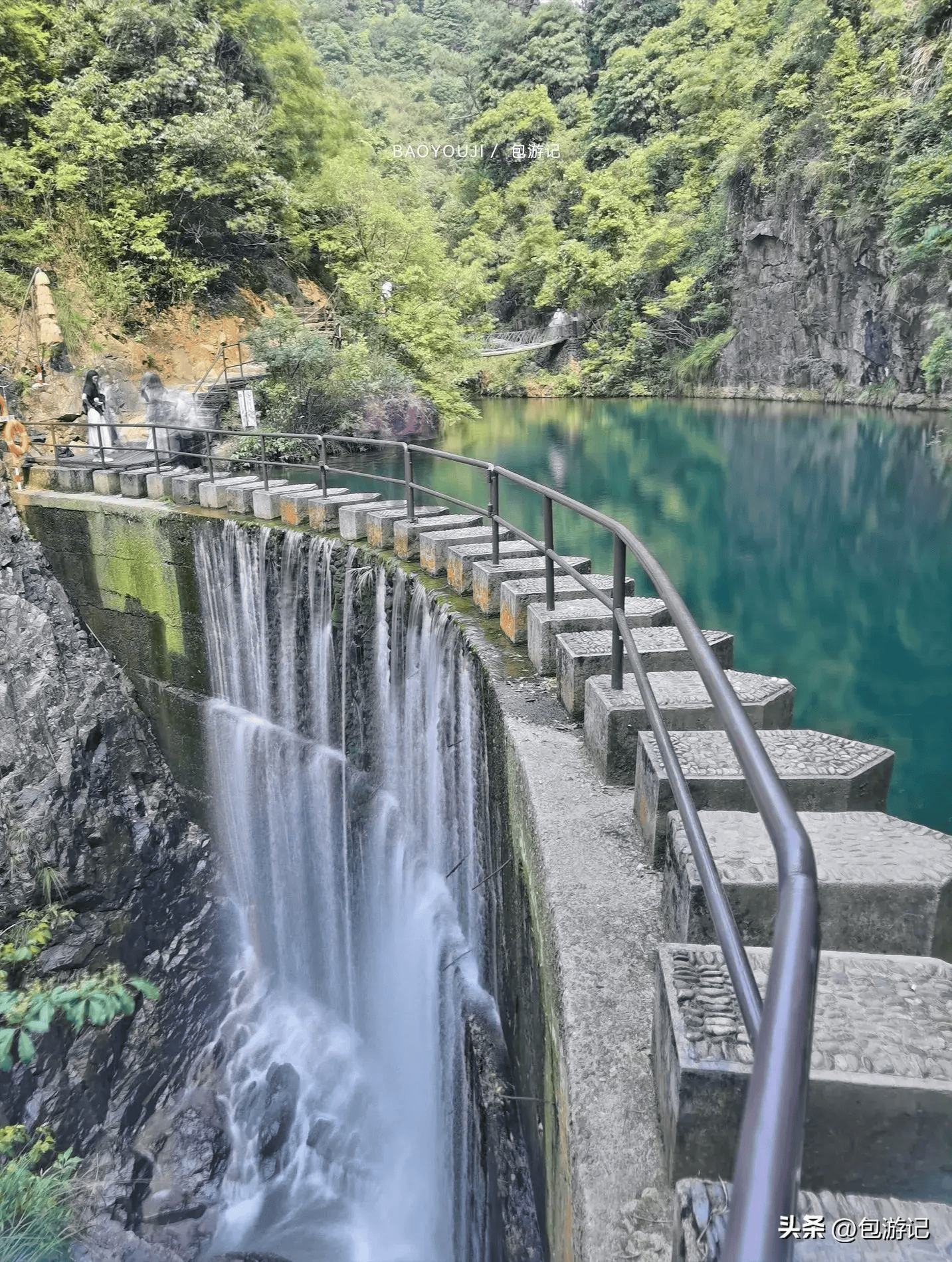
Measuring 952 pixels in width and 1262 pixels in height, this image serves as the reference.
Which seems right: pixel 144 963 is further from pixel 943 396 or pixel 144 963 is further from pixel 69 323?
pixel 943 396

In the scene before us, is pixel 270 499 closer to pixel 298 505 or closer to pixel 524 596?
pixel 298 505

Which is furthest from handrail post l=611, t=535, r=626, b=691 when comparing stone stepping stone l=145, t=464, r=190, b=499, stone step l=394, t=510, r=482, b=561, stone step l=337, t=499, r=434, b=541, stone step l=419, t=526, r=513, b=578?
stone stepping stone l=145, t=464, r=190, b=499

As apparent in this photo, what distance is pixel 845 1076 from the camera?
147cm

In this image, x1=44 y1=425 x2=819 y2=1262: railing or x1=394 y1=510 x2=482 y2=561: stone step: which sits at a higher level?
x1=44 y1=425 x2=819 y2=1262: railing

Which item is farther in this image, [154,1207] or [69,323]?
[69,323]

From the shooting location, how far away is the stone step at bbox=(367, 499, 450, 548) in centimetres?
721

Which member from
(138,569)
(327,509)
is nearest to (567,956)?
(327,509)

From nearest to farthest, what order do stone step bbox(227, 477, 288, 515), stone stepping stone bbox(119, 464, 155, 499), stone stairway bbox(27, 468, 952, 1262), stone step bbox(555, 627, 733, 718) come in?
1. stone stairway bbox(27, 468, 952, 1262)
2. stone step bbox(555, 627, 733, 718)
3. stone step bbox(227, 477, 288, 515)
4. stone stepping stone bbox(119, 464, 155, 499)

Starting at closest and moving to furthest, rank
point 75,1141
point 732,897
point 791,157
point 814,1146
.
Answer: point 814,1146 → point 732,897 → point 75,1141 → point 791,157

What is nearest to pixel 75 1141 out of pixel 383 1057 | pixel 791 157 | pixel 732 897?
pixel 383 1057

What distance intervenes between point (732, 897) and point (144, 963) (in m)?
8.44

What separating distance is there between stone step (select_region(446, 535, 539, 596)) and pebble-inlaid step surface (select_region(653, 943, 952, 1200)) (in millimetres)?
4146

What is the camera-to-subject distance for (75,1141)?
702 centimetres

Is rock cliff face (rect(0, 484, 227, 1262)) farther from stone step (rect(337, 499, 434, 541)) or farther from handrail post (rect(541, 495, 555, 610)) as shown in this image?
handrail post (rect(541, 495, 555, 610))
